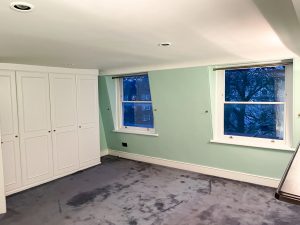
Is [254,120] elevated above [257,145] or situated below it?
above

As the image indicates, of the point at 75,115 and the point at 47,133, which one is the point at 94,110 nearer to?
the point at 75,115

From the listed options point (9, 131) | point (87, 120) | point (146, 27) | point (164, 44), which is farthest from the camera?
point (87, 120)

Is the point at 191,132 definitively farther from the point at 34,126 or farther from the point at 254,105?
the point at 34,126

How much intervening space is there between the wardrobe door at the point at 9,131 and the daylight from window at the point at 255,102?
134 inches

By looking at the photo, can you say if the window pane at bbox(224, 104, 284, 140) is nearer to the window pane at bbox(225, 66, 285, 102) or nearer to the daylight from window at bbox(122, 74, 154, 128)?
the window pane at bbox(225, 66, 285, 102)

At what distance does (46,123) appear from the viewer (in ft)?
13.4

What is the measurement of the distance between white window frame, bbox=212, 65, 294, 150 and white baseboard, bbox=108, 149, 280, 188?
0.51m

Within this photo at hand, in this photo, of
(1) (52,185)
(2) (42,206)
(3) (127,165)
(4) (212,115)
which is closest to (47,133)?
(1) (52,185)

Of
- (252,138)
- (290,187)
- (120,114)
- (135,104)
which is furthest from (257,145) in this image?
(120,114)

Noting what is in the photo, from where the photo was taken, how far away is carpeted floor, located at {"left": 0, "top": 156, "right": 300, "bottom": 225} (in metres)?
2.82

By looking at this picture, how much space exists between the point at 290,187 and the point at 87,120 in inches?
165

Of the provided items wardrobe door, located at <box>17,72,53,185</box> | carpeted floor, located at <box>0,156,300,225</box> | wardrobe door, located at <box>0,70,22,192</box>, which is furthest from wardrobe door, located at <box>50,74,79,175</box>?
wardrobe door, located at <box>0,70,22,192</box>

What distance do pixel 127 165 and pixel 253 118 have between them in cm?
257

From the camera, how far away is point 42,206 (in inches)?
127
